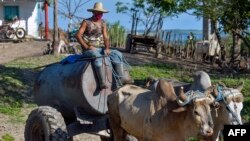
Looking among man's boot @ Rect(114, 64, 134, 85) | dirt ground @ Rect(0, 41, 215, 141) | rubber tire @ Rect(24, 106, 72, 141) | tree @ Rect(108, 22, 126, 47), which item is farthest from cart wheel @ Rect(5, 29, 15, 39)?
man's boot @ Rect(114, 64, 134, 85)

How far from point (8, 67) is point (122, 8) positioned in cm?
1402

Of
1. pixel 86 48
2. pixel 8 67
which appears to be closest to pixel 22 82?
pixel 8 67

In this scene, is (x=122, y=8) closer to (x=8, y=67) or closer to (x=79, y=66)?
(x=8, y=67)

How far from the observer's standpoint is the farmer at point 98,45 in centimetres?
802

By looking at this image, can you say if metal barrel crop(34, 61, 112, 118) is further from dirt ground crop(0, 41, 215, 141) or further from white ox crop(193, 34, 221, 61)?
white ox crop(193, 34, 221, 61)

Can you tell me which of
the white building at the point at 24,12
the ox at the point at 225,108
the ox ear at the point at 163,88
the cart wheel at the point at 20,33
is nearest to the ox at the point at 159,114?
the ox ear at the point at 163,88

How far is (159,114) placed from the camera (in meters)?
6.34

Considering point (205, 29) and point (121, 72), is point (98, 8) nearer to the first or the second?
point (121, 72)

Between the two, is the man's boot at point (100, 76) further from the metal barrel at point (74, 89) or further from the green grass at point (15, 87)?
the green grass at point (15, 87)

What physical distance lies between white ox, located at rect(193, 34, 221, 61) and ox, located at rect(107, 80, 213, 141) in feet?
70.2

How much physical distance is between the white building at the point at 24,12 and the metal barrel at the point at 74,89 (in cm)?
2825

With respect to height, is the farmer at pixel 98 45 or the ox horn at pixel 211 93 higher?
the farmer at pixel 98 45

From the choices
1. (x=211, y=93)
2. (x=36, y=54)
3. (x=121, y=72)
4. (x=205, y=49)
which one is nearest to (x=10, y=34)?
(x=36, y=54)

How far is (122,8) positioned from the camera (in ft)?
103
